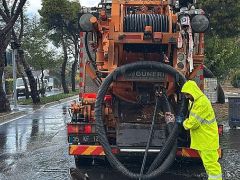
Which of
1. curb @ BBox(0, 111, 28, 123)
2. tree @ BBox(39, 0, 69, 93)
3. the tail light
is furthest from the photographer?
tree @ BBox(39, 0, 69, 93)

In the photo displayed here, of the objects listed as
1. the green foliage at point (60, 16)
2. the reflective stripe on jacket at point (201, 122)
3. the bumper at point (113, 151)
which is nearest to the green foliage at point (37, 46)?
the green foliage at point (60, 16)

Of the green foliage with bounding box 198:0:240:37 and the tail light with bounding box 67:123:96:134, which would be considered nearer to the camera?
the tail light with bounding box 67:123:96:134

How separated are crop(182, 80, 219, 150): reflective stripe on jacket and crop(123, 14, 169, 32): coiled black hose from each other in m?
1.07

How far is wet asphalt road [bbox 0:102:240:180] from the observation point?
7.83 m

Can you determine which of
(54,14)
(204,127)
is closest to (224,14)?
(204,127)

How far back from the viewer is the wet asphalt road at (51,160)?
7832 millimetres

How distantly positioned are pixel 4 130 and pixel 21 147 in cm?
362

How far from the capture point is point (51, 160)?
9266 millimetres

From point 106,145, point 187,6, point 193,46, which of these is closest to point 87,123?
point 106,145

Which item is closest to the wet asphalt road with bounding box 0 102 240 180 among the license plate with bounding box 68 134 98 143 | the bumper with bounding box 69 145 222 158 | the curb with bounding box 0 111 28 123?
the bumper with bounding box 69 145 222 158

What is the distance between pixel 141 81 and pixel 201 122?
1212mm

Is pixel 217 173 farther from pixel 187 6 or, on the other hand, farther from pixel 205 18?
pixel 187 6

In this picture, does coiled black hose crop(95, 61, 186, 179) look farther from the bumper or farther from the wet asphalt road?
the wet asphalt road

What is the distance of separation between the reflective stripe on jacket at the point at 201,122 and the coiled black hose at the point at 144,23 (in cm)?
107
